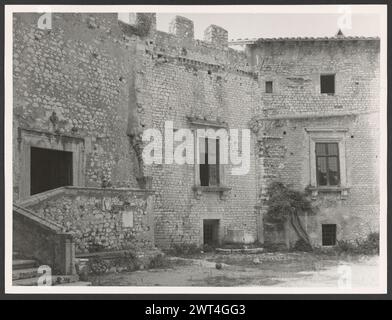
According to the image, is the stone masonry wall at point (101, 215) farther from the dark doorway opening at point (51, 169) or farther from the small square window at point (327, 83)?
the small square window at point (327, 83)

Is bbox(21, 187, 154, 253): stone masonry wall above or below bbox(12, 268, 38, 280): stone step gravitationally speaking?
above

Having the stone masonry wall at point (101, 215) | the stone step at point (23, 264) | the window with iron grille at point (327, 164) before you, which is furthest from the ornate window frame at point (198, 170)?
the stone step at point (23, 264)

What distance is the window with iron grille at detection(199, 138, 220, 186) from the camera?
657 inches

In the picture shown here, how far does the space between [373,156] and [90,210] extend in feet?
35.4

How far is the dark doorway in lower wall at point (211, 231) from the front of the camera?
55.8 ft

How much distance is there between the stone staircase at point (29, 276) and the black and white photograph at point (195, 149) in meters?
0.03

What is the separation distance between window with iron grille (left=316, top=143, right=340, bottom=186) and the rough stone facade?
0.37 metres

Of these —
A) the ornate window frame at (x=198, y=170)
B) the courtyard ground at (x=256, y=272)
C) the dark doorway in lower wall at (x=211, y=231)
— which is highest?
the ornate window frame at (x=198, y=170)

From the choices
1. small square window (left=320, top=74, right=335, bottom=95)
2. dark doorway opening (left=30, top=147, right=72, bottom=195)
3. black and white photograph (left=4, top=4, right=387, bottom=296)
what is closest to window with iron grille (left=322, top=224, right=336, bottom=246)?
black and white photograph (left=4, top=4, right=387, bottom=296)

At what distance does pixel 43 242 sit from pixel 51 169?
13.6ft

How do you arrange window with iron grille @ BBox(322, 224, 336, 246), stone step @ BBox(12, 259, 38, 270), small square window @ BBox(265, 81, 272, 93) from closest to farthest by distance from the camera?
stone step @ BBox(12, 259, 38, 270), window with iron grille @ BBox(322, 224, 336, 246), small square window @ BBox(265, 81, 272, 93)

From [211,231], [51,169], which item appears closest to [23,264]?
[51,169]

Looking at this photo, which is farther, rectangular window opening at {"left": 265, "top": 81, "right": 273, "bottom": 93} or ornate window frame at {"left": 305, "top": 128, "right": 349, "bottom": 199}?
rectangular window opening at {"left": 265, "top": 81, "right": 273, "bottom": 93}

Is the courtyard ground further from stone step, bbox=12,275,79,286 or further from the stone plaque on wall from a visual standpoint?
the stone plaque on wall
